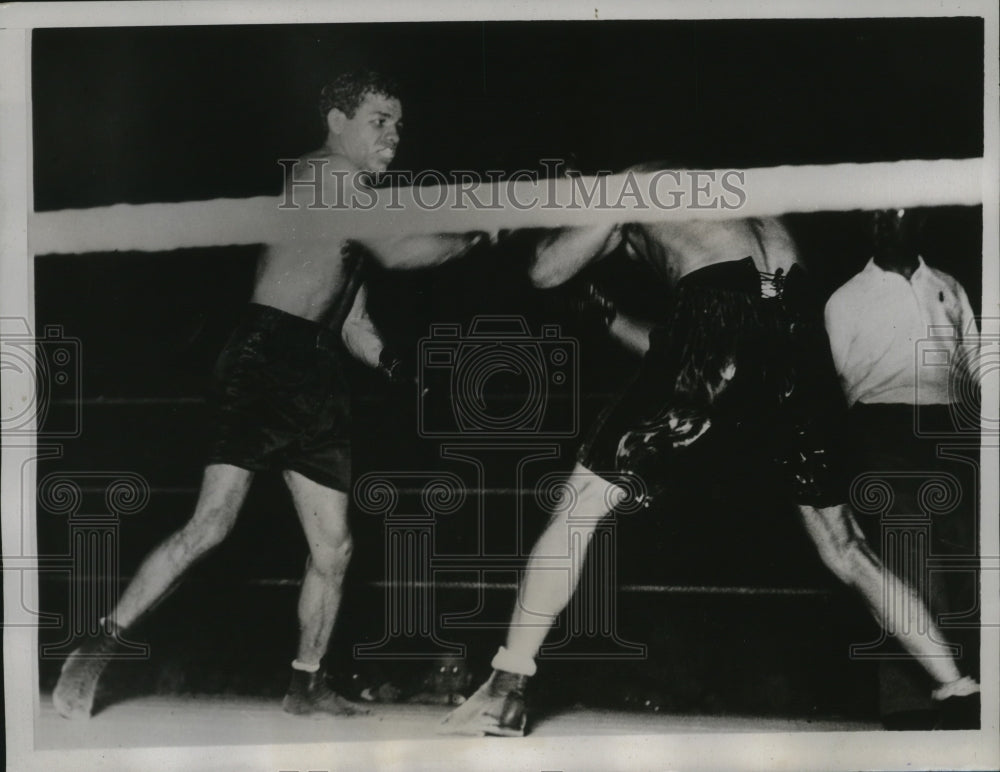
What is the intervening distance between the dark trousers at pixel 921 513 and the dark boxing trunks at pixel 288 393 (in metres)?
1.45

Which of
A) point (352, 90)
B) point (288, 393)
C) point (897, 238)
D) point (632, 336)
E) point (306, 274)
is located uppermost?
point (352, 90)

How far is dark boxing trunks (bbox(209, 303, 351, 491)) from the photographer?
2496mm

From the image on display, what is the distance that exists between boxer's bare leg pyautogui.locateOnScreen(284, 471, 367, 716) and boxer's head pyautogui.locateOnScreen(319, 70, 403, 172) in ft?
3.02

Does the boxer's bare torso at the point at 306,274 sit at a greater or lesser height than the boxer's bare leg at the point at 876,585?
greater

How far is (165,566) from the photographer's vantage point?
8.27ft

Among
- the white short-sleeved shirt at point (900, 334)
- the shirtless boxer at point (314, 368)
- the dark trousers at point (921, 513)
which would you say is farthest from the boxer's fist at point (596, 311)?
the dark trousers at point (921, 513)

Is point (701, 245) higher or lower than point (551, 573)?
higher

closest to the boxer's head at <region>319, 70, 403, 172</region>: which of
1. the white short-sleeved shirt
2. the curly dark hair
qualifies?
the curly dark hair

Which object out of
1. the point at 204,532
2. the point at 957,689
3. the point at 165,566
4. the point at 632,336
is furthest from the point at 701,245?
the point at 165,566

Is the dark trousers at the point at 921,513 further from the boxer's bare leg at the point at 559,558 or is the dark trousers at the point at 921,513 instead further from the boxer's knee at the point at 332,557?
the boxer's knee at the point at 332,557

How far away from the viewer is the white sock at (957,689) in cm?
255

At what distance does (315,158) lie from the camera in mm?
2496

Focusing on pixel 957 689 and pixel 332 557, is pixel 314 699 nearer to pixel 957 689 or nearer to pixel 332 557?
pixel 332 557

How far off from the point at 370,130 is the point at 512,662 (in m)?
1.52
